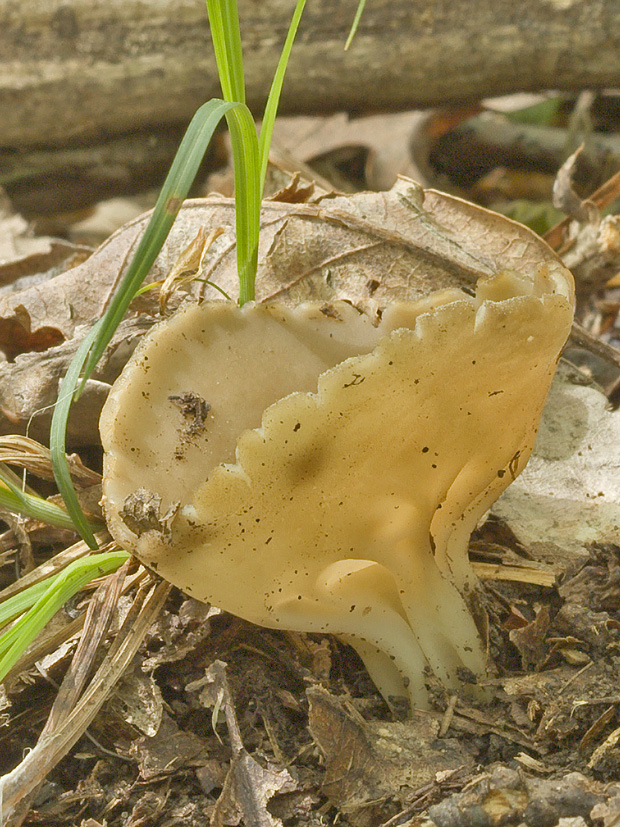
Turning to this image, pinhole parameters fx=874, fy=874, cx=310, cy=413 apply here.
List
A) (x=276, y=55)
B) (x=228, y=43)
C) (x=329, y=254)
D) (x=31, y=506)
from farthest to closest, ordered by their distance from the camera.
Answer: (x=276, y=55) → (x=329, y=254) → (x=31, y=506) → (x=228, y=43)

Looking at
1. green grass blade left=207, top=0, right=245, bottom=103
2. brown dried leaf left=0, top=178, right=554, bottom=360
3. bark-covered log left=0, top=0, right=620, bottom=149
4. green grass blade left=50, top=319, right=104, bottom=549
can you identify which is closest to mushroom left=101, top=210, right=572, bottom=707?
green grass blade left=50, top=319, right=104, bottom=549

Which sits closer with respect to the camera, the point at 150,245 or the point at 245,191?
the point at 150,245

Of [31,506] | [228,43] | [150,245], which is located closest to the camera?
[150,245]

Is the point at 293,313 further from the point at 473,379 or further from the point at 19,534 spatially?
the point at 19,534

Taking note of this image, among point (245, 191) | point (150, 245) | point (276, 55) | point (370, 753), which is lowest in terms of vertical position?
point (370, 753)

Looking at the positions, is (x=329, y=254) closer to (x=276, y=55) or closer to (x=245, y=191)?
(x=245, y=191)

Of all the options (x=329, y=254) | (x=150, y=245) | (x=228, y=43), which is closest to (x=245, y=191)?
(x=228, y=43)

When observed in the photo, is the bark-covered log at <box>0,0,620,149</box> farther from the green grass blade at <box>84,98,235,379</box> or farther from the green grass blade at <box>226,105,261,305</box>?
the green grass blade at <box>84,98,235,379</box>
